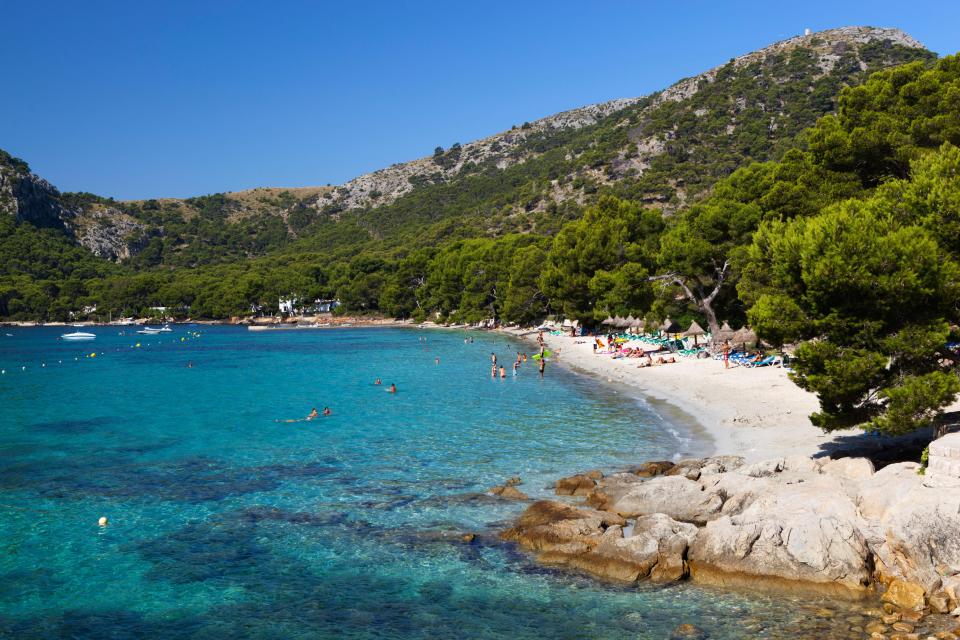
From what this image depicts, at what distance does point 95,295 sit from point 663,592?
6865 inches

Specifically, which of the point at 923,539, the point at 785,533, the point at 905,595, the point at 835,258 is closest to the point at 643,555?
the point at 785,533

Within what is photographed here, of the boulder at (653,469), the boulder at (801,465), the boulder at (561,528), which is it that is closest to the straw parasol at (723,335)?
the boulder at (653,469)

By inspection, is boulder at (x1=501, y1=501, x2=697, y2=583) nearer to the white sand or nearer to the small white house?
the white sand

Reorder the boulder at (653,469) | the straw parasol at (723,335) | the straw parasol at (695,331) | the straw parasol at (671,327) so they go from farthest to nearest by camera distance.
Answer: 1. the straw parasol at (671,327)
2. the straw parasol at (695,331)
3. the straw parasol at (723,335)
4. the boulder at (653,469)

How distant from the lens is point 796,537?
46.1 ft

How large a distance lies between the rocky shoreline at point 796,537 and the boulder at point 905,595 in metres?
0.02

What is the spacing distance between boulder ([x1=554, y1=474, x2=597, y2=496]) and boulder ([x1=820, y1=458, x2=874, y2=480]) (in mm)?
6207

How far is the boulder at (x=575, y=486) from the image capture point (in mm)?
20205

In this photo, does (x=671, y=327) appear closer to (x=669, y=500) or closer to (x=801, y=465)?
(x=801, y=465)

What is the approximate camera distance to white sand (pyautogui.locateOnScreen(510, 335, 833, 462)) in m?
23.9

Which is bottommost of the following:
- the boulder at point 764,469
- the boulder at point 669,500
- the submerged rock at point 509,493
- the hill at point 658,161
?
the submerged rock at point 509,493

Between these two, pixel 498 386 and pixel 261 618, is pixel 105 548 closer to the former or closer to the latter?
pixel 261 618

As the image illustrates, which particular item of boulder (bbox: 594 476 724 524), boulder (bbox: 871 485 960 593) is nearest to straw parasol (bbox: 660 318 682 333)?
boulder (bbox: 594 476 724 524)

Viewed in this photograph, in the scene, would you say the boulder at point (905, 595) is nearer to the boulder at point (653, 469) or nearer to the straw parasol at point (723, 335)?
the boulder at point (653, 469)
